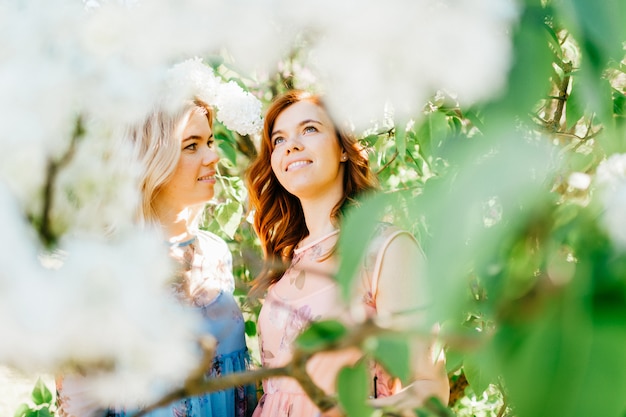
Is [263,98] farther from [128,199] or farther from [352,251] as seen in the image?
[352,251]

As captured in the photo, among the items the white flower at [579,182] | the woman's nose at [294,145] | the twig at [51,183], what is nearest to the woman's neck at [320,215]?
the woman's nose at [294,145]

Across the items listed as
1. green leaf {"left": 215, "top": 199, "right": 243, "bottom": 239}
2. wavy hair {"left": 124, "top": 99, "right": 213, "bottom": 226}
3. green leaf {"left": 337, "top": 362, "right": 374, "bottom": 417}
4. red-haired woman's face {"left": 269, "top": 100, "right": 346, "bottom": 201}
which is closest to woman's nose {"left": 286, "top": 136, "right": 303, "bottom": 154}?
red-haired woman's face {"left": 269, "top": 100, "right": 346, "bottom": 201}

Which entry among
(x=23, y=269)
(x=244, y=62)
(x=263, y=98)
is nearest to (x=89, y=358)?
(x=23, y=269)

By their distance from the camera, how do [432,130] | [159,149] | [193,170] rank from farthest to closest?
1. [193,170]
2. [159,149]
3. [432,130]

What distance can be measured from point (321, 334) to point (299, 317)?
3.40 ft

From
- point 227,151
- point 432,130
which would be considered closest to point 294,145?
point 432,130

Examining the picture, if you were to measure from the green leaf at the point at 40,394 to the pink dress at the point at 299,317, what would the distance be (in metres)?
0.53

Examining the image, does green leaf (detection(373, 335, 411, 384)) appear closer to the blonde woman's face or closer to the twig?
the twig

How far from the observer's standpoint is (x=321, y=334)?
442 mm

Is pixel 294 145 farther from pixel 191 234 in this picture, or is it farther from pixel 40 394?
pixel 40 394

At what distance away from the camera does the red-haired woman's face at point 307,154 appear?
1.63 meters

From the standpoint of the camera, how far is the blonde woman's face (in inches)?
66.5

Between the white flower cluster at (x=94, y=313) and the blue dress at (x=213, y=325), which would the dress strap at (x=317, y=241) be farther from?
the white flower cluster at (x=94, y=313)

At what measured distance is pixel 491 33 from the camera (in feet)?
1.09
